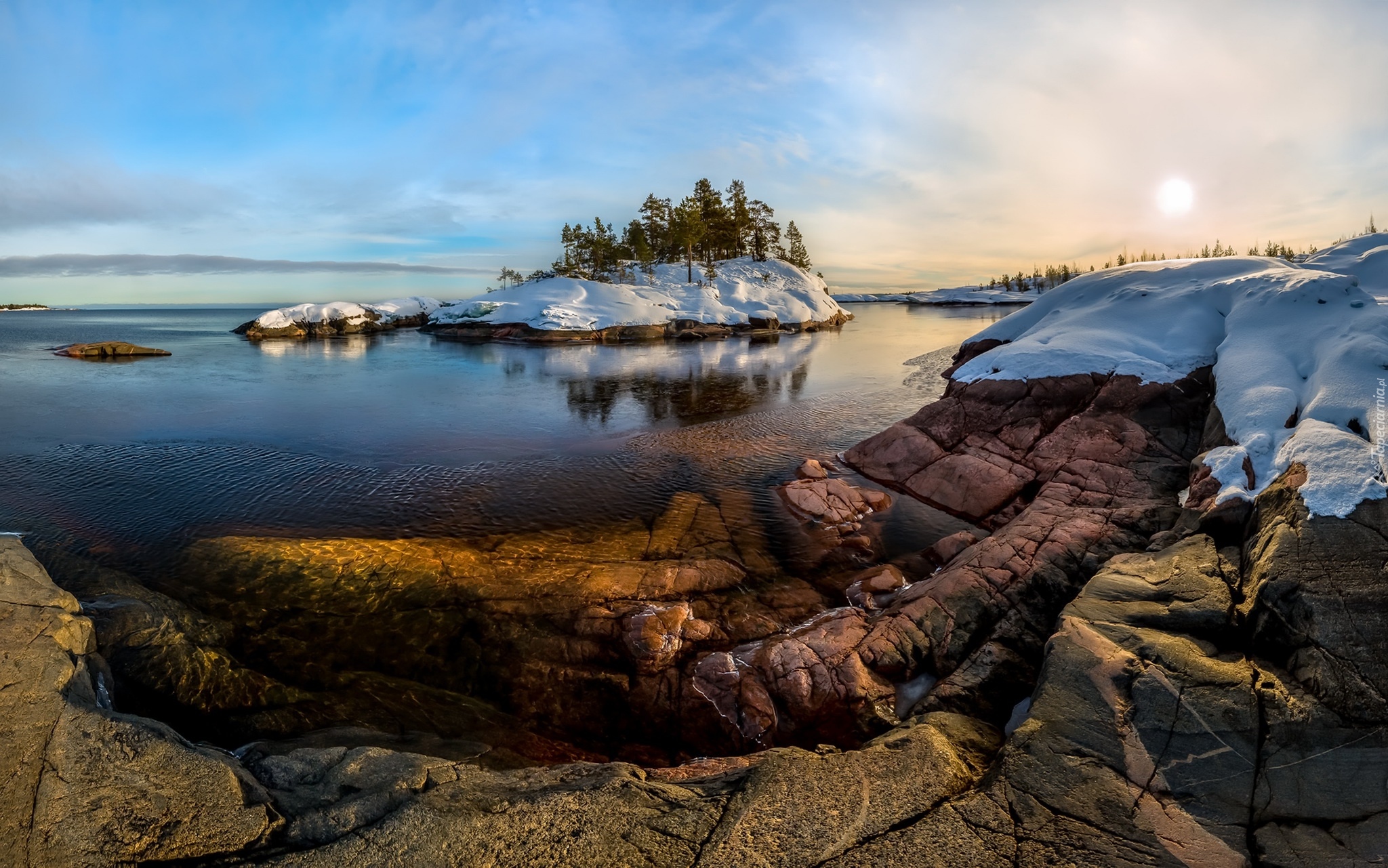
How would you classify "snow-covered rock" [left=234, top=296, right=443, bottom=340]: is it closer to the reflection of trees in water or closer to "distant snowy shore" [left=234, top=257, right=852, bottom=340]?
"distant snowy shore" [left=234, top=257, right=852, bottom=340]

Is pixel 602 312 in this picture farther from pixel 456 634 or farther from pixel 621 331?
pixel 456 634

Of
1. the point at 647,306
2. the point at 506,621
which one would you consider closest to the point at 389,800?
the point at 506,621

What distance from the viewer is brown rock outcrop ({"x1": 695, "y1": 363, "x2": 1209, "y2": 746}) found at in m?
6.50

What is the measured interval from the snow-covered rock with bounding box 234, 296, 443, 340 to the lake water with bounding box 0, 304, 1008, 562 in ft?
79.8

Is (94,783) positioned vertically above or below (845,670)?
above

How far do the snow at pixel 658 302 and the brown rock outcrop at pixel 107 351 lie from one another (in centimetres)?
2646

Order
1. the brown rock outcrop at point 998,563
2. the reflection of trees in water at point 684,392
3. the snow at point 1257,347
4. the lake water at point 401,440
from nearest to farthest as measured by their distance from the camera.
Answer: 1. the brown rock outcrop at point 998,563
2. the snow at point 1257,347
3. the lake water at point 401,440
4. the reflection of trees in water at point 684,392

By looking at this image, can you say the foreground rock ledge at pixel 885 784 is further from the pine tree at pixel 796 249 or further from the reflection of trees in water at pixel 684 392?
the pine tree at pixel 796 249

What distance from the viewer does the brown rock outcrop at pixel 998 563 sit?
256 inches

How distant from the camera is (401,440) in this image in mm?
18750

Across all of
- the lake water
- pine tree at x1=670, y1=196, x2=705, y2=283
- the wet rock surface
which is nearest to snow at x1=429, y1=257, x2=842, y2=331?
pine tree at x1=670, y1=196, x2=705, y2=283

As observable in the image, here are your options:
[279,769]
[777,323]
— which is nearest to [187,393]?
[279,769]

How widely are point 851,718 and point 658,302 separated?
65.1 metres

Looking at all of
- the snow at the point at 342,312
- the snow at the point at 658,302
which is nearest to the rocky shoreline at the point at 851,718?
the snow at the point at 658,302
